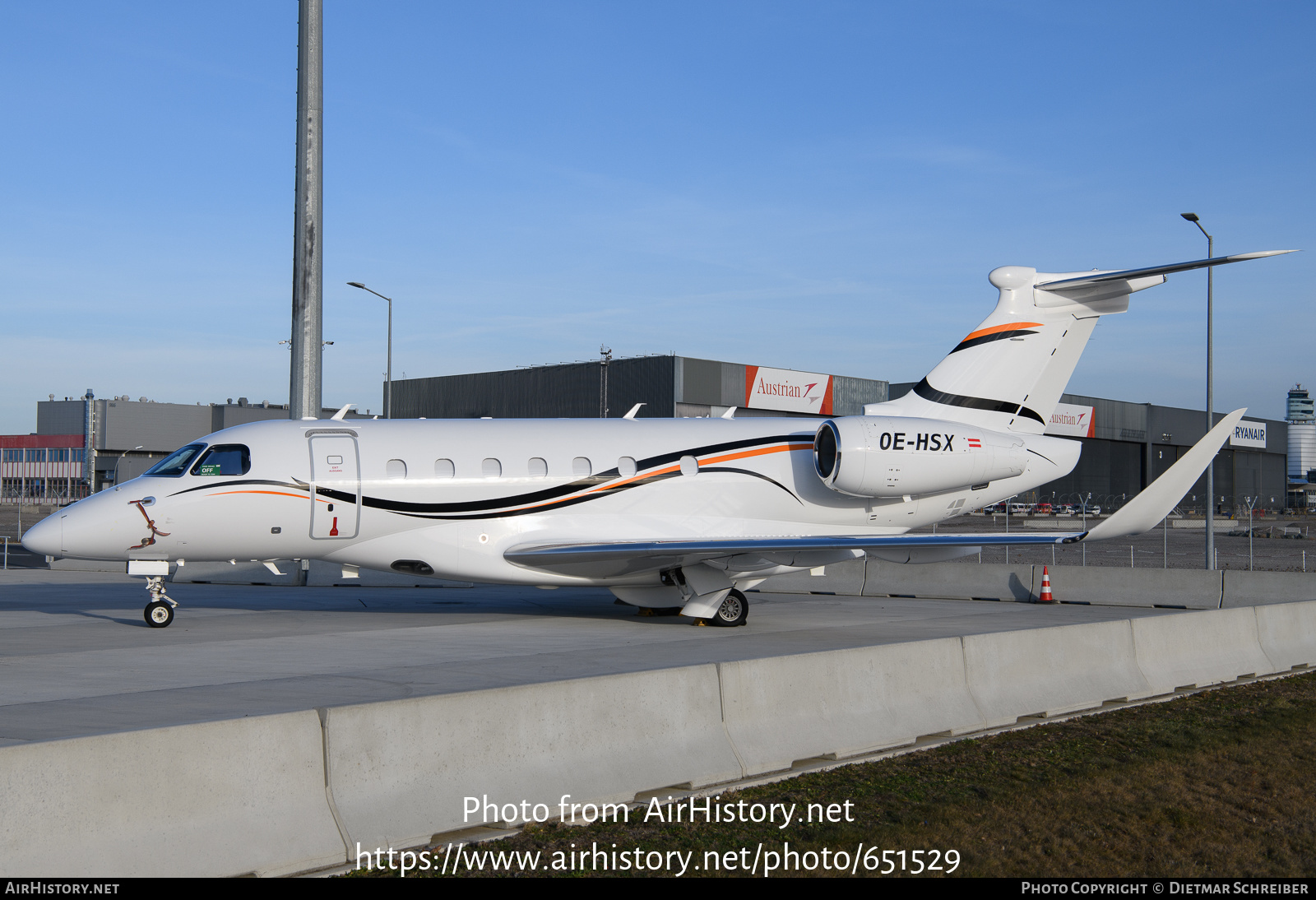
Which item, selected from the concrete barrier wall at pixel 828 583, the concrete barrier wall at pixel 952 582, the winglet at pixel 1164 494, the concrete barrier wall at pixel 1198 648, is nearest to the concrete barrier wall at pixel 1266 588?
the concrete barrier wall at pixel 952 582

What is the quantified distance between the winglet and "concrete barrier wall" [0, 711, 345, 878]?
9.27 meters

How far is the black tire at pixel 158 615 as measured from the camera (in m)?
14.8

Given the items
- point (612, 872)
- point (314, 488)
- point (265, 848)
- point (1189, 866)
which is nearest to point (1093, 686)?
point (1189, 866)

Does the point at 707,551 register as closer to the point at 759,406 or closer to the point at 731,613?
the point at 731,613

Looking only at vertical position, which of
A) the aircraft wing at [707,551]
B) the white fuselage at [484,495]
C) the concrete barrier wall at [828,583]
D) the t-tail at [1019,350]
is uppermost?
the t-tail at [1019,350]

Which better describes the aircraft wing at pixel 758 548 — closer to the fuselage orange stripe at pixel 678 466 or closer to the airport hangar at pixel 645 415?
the fuselage orange stripe at pixel 678 466

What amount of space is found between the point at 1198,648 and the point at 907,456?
5.31m

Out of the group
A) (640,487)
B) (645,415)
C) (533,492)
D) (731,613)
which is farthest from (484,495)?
(645,415)

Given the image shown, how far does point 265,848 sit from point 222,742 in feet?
1.89

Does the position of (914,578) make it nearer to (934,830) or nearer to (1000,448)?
(1000,448)

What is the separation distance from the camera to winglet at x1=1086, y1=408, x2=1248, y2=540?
1191cm

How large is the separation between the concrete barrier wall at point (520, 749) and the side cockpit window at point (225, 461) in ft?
31.6

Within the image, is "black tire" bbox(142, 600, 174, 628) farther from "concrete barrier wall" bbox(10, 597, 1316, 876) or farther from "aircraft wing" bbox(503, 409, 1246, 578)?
"concrete barrier wall" bbox(10, 597, 1316, 876)
